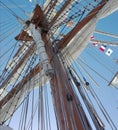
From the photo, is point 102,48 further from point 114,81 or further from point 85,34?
point 85,34

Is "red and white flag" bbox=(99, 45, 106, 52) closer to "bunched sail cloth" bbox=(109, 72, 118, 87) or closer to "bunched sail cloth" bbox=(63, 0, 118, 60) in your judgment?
"bunched sail cloth" bbox=(109, 72, 118, 87)

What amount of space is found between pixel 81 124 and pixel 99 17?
141 inches

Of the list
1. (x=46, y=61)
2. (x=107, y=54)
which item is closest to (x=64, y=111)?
(x=46, y=61)

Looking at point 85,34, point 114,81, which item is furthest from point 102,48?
point 85,34

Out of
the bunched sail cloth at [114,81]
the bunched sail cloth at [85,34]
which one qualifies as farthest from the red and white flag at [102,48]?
the bunched sail cloth at [85,34]

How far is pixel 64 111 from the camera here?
3.67 meters

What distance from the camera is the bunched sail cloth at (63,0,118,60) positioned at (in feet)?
20.4

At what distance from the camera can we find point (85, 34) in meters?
6.21

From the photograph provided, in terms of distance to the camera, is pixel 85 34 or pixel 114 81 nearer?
pixel 85 34

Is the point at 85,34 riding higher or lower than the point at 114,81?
higher

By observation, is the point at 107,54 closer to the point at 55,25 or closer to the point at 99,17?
the point at 55,25

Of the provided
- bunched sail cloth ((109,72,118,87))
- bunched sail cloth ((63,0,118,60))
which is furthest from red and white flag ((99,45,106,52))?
bunched sail cloth ((63,0,118,60))

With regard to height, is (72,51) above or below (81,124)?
above

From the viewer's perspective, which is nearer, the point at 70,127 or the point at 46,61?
the point at 70,127
